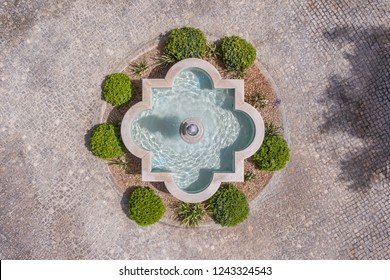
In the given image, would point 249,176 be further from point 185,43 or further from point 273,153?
point 185,43

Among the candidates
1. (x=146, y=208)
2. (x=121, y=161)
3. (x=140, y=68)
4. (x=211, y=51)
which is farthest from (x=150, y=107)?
(x=146, y=208)

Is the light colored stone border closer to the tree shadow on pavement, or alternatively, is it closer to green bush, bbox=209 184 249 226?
green bush, bbox=209 184 249 226

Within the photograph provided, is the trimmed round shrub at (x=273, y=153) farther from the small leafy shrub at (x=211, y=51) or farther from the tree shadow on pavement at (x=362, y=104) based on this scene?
the small leafy shrub at (x=211, y=51)

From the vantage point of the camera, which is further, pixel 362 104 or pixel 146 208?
pixel 362 104

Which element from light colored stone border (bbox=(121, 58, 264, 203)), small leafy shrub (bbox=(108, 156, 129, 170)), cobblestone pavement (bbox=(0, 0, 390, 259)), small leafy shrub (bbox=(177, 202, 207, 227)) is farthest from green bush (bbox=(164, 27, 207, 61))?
small leafy shrub (bbox=(177, 202, 207, 227))
